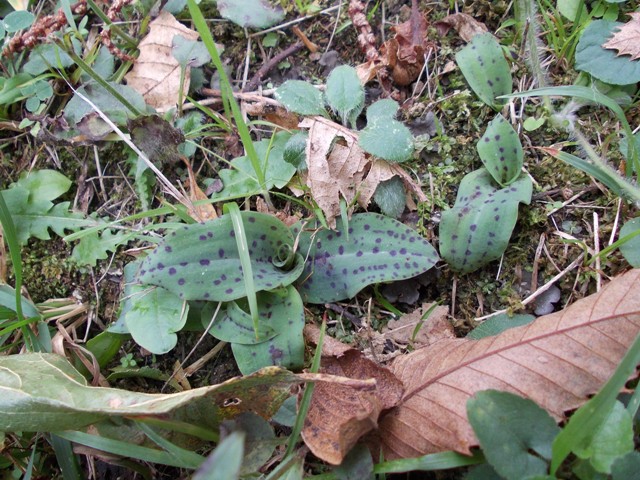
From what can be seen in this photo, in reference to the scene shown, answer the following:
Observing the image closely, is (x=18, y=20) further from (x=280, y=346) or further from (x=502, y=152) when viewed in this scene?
(x=502, y=152)

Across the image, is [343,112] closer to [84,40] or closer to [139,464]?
[84,40]

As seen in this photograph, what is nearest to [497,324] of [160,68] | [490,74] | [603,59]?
[490,74]

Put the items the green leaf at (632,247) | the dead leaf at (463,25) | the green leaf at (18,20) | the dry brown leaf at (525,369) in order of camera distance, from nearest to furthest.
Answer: the dry brown leaf at (525,369) → the green leaf at (632,247) → the dead leaf at (463,25) → the green leaf at (18,20)

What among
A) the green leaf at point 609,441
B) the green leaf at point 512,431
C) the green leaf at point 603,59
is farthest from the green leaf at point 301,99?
the green leaf at point 609,441

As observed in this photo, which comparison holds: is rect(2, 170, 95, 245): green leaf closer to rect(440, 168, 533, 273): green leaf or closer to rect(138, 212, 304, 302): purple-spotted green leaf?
rect(138, 212, 304, 302): purple-spotted green leaf

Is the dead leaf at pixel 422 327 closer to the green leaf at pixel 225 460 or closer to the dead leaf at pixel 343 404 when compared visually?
the dead leaf at pixel 343 404
